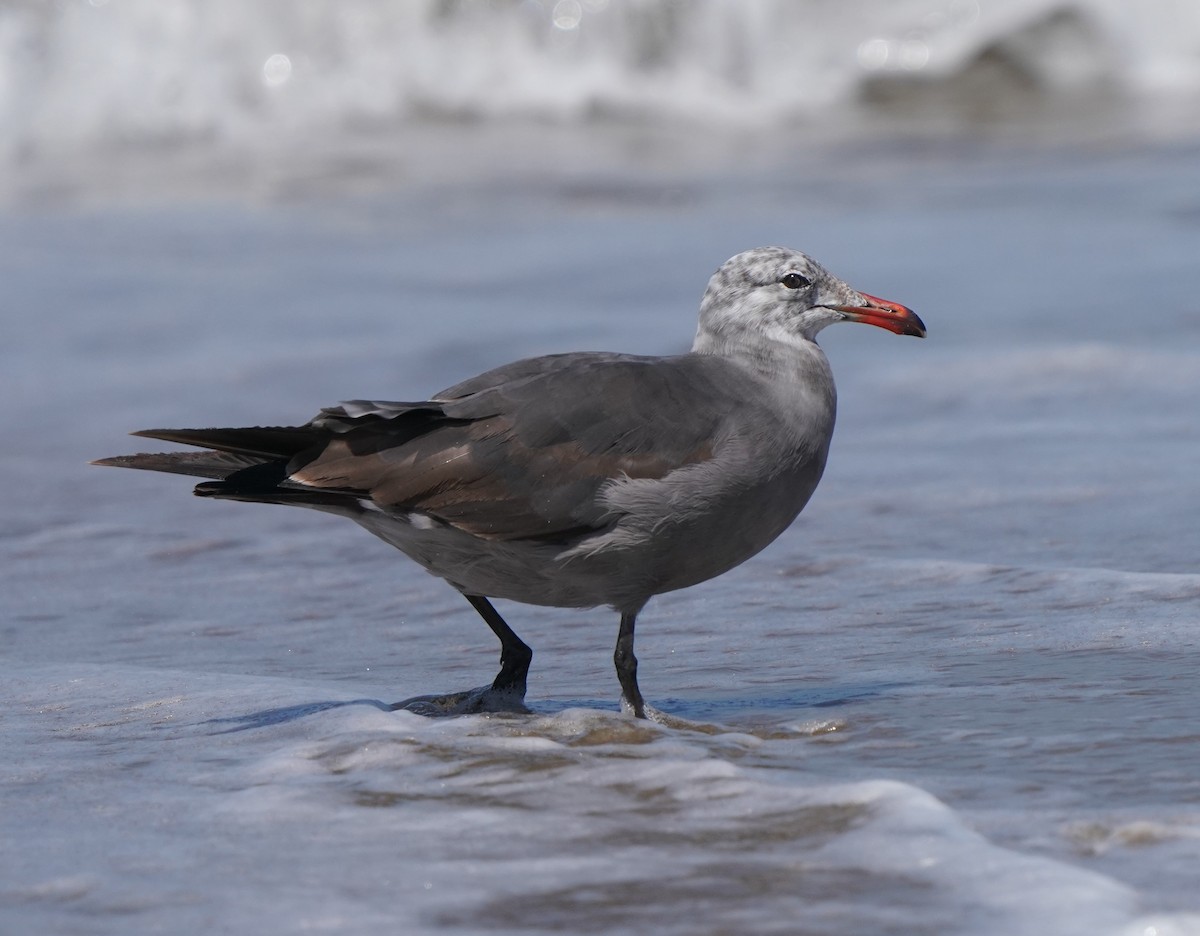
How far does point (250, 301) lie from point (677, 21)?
7200 mm

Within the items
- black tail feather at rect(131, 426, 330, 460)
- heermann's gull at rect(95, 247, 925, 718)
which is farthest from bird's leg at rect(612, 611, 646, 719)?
black tail feather at rect(131, 426, 330, 460)

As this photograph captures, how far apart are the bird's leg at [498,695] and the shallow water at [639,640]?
0.39ft

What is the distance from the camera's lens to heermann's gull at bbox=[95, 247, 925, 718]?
177 inches

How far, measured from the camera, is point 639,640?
5453 mm

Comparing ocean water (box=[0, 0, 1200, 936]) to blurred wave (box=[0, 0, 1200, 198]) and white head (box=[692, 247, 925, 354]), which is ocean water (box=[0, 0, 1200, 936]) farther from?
white head (box=[692, 247, 925, 354])

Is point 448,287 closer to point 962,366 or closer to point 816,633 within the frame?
point 962,366

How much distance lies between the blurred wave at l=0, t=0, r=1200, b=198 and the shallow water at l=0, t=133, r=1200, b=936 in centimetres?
438

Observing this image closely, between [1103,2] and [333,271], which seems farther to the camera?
[1103,2]

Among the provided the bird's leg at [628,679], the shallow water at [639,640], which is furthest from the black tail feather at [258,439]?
the bird's leg at [628,679]

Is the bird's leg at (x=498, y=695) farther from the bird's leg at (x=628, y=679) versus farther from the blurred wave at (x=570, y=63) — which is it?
the blurred wave at (x=570, y=63)

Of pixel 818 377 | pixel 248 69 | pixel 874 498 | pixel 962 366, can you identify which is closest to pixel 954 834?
pixel 818 377

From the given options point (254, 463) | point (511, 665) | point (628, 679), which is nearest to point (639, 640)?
point (511, 665)

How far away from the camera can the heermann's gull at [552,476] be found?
14.7ft

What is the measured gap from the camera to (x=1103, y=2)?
54.9 feet
